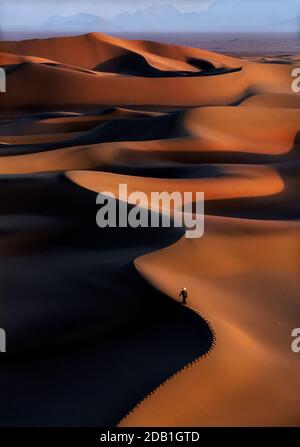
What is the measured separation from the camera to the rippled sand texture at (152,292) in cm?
605

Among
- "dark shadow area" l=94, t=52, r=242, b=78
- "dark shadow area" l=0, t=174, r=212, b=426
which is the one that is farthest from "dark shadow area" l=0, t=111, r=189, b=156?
"dark shadow area" l=94, t=52, r=242, b=78

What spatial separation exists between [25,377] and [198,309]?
2119 millimetres

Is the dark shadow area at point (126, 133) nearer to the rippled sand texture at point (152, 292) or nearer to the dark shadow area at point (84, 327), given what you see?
the rippled sand texture at point (152, 292)

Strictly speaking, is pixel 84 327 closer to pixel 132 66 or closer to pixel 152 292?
pixel 152 292

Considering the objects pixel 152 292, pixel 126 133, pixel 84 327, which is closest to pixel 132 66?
pixel 126 133

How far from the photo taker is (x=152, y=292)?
7789mm

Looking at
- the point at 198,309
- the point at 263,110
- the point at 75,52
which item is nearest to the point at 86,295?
the point at 198,309

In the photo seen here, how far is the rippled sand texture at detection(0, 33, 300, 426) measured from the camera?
605 centimetres

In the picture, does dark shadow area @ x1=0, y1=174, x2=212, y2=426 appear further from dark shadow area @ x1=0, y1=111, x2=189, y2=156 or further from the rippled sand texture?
dark shadow area @ x1=0, y1=111, x2=189, y2=156

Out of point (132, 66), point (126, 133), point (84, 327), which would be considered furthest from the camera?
point (132, 66)

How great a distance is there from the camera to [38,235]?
35.2 ft

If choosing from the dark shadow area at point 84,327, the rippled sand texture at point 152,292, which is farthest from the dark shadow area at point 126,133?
the dark shadow area at point 84,327
